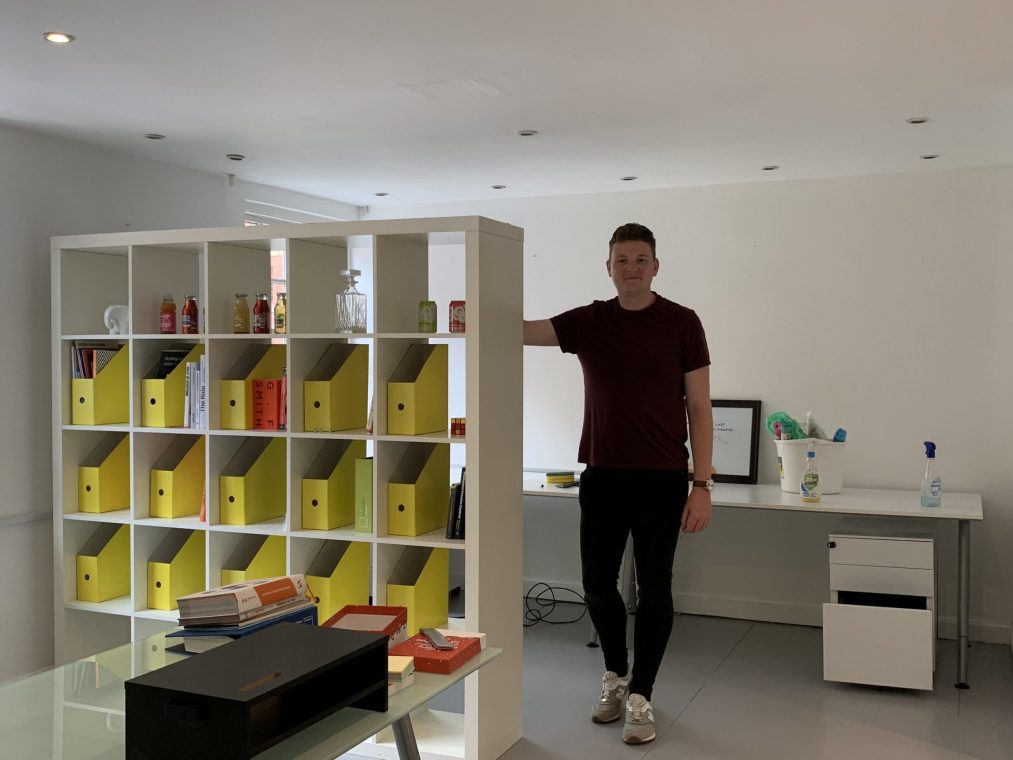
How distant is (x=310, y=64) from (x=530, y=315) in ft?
9.06

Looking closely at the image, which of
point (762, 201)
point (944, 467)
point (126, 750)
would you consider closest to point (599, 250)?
point (762, 201)

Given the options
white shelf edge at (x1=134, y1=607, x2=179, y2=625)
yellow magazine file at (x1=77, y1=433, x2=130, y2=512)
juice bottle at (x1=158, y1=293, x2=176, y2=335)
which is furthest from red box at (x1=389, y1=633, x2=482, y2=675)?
yellow magazine file at (x1=77, y1=433, x2=130, y2=512)

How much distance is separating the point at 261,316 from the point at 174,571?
1.07 meters

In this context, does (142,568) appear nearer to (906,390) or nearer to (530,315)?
(530,315)

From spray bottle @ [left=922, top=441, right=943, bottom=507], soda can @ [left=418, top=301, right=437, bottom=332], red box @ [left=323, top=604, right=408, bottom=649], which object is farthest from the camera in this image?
spray bottle @ [left=922, top=441, right=943, bottom=507]

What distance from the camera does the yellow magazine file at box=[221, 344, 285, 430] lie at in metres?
3.62

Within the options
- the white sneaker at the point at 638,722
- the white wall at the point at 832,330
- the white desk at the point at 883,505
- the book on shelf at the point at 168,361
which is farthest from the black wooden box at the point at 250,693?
the white wall at the point at 832,330

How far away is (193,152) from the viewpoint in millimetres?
4465

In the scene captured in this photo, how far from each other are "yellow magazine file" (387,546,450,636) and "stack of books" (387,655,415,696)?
4.61ft

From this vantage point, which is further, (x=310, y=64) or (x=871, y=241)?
(x=871, y=241)

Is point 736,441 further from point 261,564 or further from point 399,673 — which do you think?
point 399,673

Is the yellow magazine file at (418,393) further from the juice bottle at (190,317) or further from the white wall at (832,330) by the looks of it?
the white wall at (832,330)

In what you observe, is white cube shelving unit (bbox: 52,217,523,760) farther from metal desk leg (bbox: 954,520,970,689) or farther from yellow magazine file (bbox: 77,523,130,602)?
metal desk leg (bbox: 954,520,970,689)

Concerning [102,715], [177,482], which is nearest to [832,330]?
[177,482]
